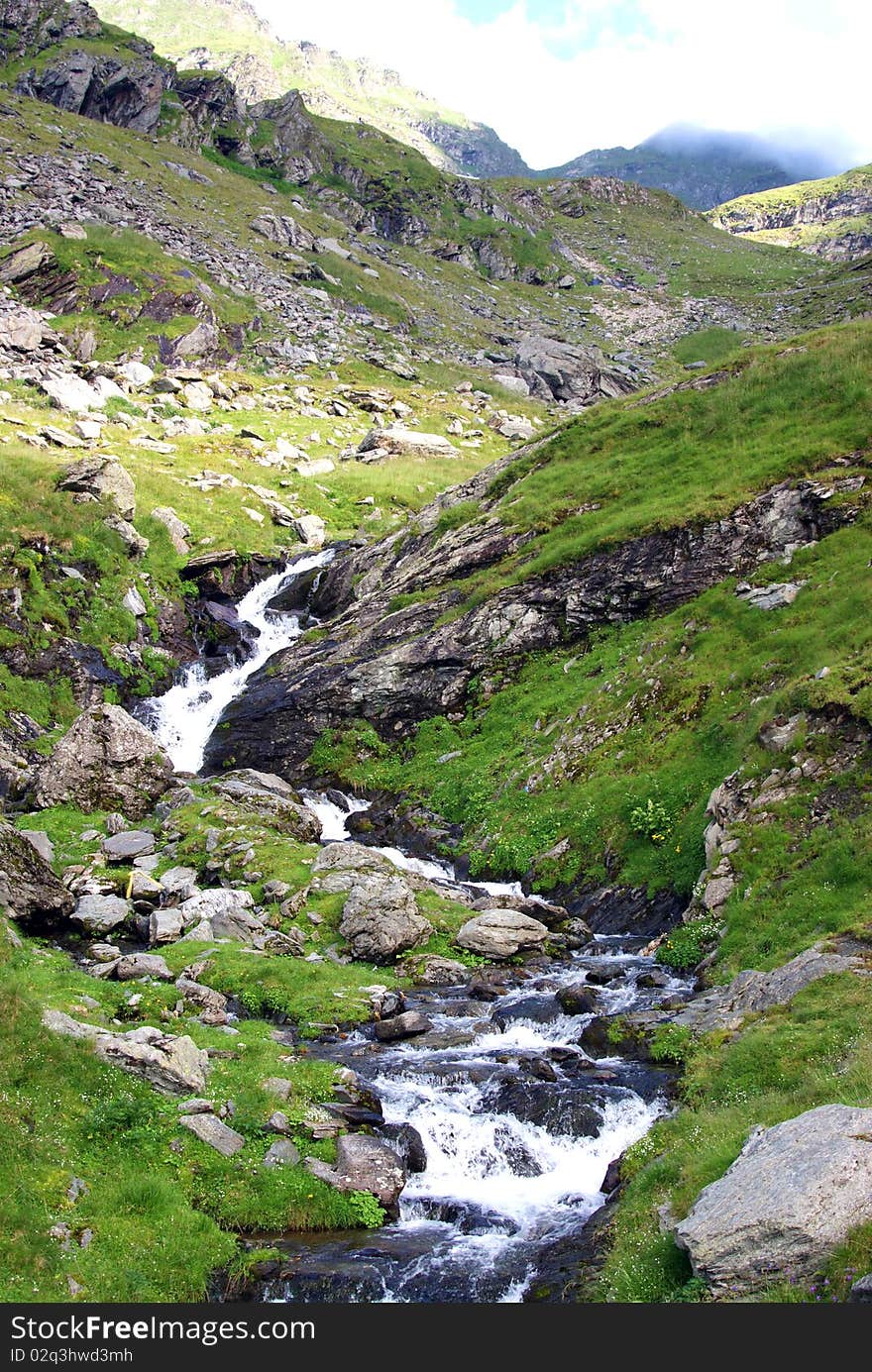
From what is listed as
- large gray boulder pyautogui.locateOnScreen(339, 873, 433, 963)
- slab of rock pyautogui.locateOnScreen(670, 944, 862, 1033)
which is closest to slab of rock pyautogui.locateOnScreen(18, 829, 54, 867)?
large gray boulder pyautogui.locateOnScreen(339, 873, 433, 963)

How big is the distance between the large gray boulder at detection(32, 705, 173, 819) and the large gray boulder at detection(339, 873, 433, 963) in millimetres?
11601

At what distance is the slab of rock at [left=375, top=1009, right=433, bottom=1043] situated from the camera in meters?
19.0

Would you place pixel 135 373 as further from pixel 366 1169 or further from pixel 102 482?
pixel 366 1169

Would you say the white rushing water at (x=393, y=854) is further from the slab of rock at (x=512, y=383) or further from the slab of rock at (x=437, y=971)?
the slab of rock at (x=512, y=383)

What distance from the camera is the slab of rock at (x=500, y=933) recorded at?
23.7 m

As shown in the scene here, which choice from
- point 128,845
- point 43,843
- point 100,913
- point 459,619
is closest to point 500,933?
point 100,913

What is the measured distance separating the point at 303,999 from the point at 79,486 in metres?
38.7

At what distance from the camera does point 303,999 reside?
2041 cm

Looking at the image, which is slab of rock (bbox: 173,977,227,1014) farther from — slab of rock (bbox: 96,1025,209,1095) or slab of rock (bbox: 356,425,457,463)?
slab of rock (bbox: 356,425,457,463)

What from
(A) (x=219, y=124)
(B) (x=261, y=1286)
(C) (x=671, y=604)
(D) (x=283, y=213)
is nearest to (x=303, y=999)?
(B) (x=261, y=1286)

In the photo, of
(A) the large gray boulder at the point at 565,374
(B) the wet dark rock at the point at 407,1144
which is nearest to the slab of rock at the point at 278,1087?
(B) the wet dark rock at the point at 407,1144

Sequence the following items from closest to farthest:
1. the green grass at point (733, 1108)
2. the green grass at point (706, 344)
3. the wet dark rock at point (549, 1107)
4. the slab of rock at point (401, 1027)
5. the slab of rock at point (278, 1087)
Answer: the green grass at point (733, 1108) → the wet dark rock at point (549, 1107) → the slab of rock at point (278, 1087) → the slab of rock at point (401, 1027) → the green grass at point (706, 344)

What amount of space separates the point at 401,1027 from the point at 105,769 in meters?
18.8

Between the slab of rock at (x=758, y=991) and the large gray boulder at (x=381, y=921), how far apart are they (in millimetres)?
8377
